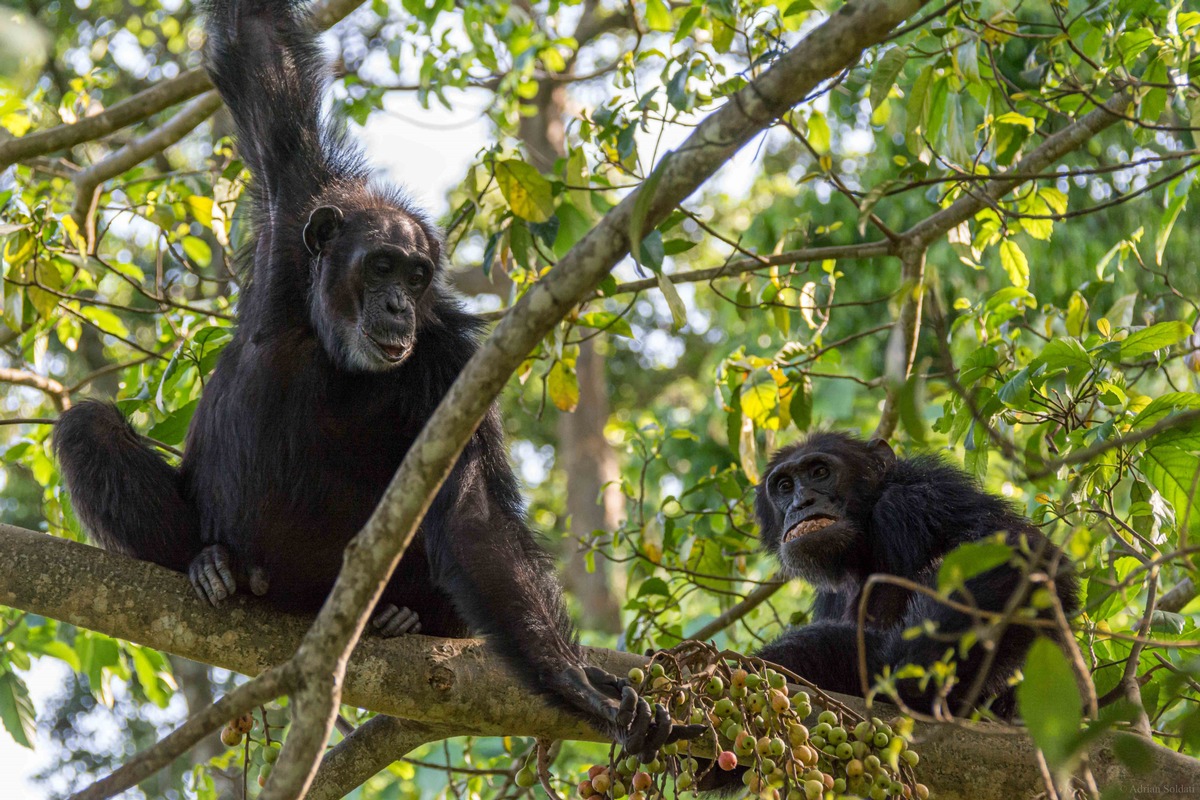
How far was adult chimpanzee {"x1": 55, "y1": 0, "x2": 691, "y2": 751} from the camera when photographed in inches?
177

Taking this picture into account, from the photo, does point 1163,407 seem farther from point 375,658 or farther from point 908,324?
point 375,658

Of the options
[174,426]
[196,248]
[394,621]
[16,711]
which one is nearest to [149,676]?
[16,711]

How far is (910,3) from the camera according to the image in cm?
240

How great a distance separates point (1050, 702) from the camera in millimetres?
1771

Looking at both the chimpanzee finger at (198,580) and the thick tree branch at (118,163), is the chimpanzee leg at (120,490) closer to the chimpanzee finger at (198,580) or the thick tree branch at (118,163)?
the chimpanzee finger at (198,580)

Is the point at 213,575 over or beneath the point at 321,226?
beneath

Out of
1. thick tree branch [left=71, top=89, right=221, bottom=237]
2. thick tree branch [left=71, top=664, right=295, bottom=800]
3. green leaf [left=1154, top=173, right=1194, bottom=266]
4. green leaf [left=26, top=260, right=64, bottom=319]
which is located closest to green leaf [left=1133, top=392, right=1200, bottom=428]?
green leaf [left=1154, top=173, right=1194, bottom=266]

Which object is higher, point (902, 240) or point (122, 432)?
point (902, 240)

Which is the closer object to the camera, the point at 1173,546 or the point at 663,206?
the point at 663,206

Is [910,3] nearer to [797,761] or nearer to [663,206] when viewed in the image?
[663,206]

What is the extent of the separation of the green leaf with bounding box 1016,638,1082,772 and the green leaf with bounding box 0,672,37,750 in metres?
5.20

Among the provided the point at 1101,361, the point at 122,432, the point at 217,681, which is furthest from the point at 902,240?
the point at 217,681

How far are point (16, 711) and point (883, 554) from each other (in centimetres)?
423

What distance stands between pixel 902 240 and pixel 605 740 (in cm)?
282
